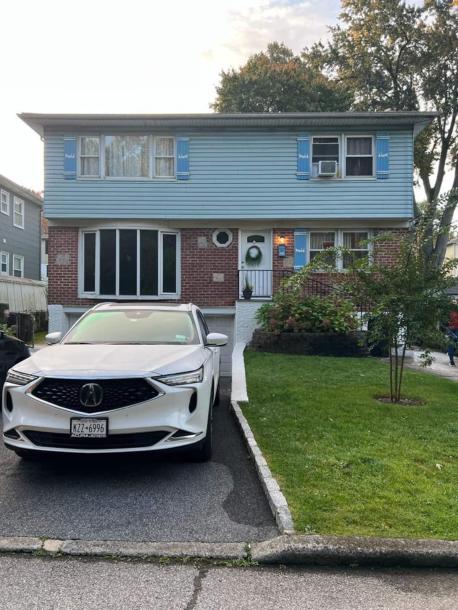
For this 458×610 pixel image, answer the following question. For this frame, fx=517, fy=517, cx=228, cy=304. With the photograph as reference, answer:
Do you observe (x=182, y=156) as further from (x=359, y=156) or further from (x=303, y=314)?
(x=303, y=314)

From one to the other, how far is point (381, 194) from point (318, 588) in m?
14.2

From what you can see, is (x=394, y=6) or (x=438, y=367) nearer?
(x=438, y=367)

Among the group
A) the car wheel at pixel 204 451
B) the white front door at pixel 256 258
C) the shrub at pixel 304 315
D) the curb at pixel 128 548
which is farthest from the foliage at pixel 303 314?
the curb at pixel 128 548

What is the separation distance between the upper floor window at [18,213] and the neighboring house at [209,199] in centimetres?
1331

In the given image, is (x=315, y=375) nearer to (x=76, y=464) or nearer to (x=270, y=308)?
(x=270, y=308)

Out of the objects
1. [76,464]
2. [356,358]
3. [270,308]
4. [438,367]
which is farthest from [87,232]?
[76,464]

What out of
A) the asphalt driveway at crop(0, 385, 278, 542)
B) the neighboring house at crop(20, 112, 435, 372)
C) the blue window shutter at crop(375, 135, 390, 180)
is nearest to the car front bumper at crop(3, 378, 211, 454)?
the asphalt driveway at crop(0, 385, 278, 542)

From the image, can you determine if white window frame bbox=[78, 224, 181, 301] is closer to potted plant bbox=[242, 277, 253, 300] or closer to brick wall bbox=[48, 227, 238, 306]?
brick wall bbox=[48, 227, 238, 306]

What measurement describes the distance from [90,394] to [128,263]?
12.1 meters

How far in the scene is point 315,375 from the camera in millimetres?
10070

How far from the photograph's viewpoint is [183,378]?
460cm

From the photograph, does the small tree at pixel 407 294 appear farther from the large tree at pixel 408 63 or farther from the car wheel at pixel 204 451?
the large tree at pixel 408 63

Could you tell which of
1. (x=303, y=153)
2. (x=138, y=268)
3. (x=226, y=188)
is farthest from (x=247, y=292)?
(x=303, y=153)

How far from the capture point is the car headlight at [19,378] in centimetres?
449
